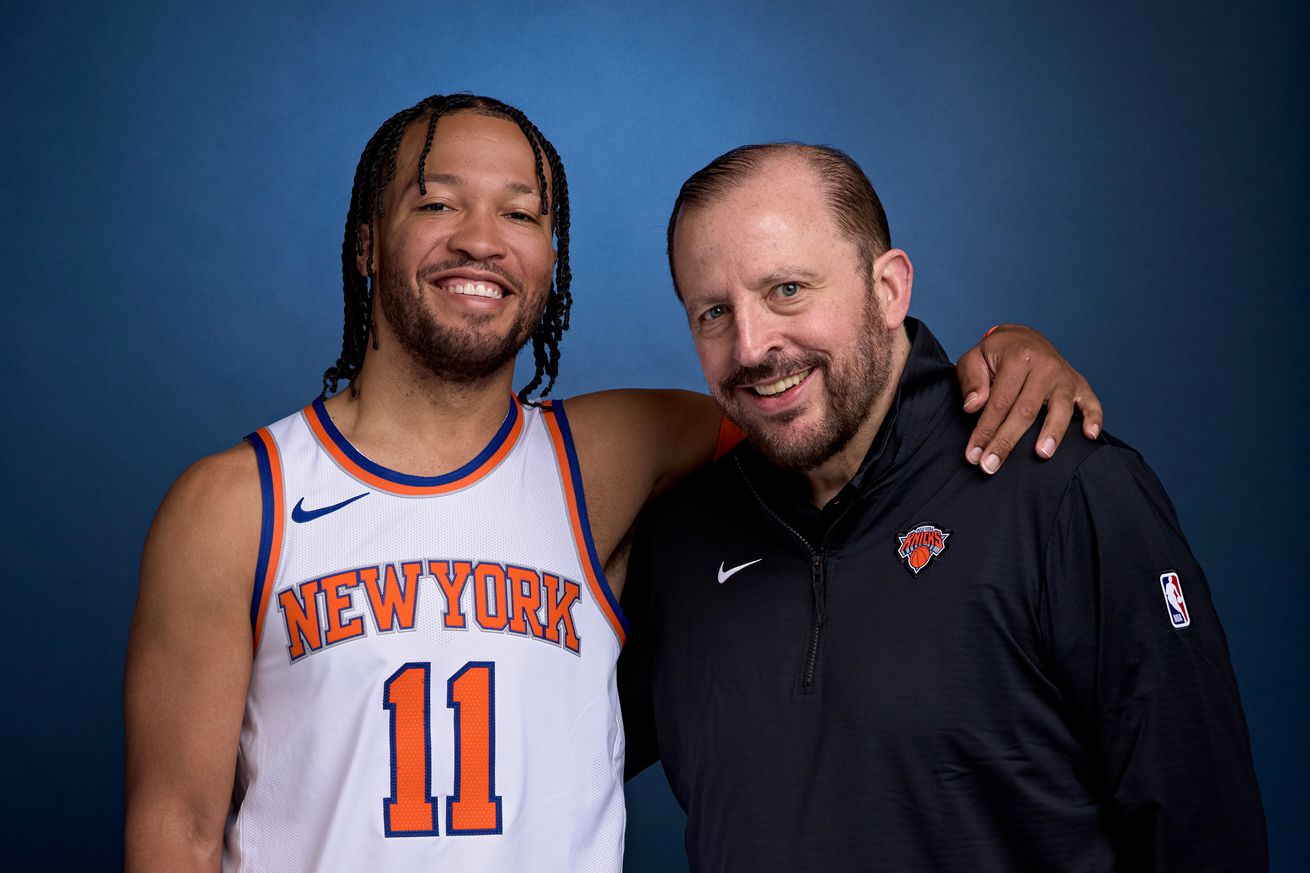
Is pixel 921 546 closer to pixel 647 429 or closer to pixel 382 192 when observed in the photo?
pixel 647 429

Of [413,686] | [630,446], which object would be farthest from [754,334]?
[413,686]

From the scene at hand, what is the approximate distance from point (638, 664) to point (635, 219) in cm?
152

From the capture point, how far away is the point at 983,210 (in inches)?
130

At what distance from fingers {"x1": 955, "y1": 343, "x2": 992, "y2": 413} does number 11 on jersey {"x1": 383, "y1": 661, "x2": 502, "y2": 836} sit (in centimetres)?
82

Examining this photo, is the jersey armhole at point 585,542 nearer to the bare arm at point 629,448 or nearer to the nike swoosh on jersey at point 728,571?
the bare arm at point 629,448

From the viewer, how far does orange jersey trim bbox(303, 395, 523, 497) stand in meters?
1.95

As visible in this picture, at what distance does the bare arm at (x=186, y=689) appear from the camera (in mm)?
1767

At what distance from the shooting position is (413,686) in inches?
72.2

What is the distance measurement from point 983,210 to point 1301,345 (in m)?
0.88

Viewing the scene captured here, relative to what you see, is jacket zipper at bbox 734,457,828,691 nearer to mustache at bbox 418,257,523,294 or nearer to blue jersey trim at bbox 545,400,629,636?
blue jersey trim at bbox 545,400,629,636

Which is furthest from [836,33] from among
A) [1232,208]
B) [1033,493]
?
[1033,493]

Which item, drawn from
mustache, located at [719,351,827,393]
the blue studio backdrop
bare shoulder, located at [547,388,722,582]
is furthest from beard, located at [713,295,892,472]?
the blue studio backdrop

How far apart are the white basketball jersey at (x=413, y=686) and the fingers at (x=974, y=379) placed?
0.68 metres

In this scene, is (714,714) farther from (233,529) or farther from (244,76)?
(244,76)
